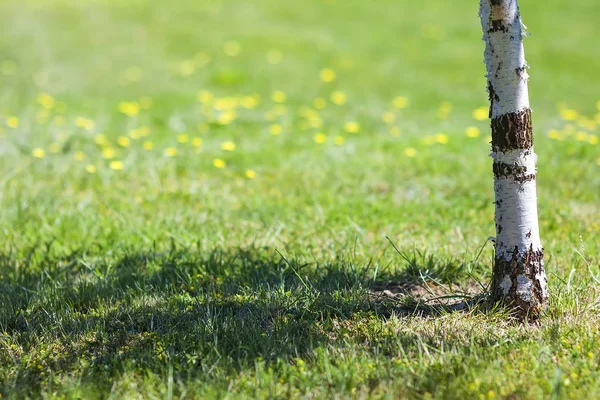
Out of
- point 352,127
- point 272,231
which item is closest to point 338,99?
point 352,127

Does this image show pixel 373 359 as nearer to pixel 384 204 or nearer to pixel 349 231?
pixel 349 231

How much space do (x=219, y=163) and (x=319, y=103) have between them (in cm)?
300

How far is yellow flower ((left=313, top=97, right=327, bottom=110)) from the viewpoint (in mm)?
7919

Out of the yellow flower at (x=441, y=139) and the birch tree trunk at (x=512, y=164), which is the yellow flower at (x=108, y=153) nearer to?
the yellow flower at (x=441, y=139)

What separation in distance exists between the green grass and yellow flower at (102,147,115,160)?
5 cm

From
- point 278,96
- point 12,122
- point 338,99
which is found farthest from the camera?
point 338,99

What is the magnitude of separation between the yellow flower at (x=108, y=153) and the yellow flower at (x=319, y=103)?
2859mm

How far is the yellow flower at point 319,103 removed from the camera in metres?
7.92

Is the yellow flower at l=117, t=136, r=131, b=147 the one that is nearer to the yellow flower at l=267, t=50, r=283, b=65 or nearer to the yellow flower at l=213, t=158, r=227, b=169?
the yellow flower at l=213, t=158, r=227, b=169

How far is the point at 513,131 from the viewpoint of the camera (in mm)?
2750

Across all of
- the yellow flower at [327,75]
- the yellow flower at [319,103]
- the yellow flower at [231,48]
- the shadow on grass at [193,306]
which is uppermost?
the yellow flower at [231,48]

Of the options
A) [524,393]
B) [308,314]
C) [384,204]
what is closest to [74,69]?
[384,204]

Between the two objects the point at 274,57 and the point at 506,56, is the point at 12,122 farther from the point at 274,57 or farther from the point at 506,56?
the point at 506,56

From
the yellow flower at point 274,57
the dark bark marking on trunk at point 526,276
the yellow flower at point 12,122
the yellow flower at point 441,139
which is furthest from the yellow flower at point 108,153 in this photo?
the yellow flower at point 274,57
